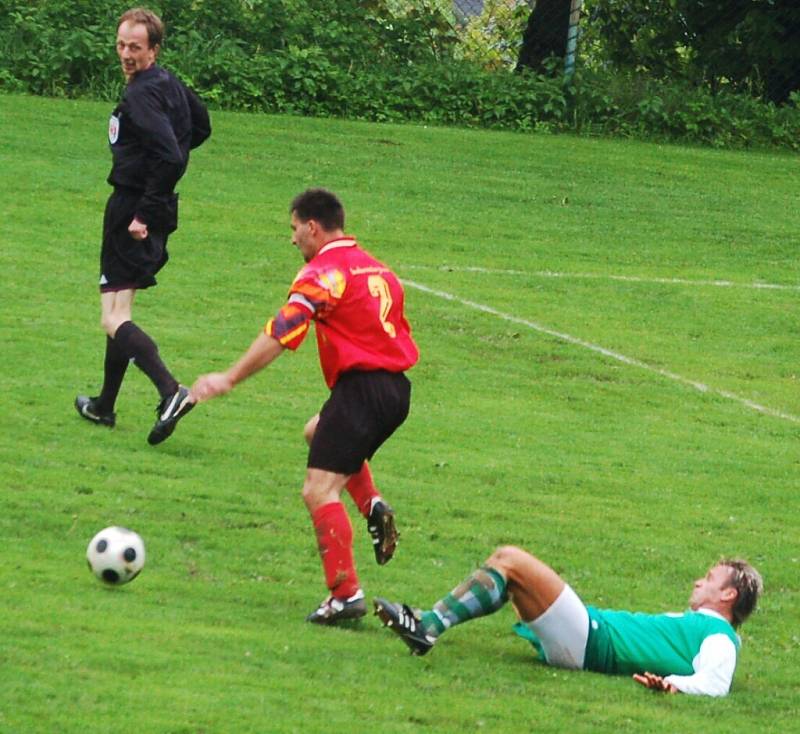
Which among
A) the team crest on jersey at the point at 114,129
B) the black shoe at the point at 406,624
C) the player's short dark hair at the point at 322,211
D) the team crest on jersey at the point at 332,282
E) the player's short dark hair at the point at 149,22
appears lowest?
the black shoe at the point at 406,624

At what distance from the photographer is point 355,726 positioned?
6703mm

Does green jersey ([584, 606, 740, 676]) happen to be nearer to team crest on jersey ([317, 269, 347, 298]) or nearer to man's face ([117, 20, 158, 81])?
team crest on jersey ([317, 269, 347, 298])

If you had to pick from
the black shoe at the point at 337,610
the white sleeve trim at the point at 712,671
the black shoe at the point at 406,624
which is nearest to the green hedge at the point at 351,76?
the black shoe at the point at 337,610

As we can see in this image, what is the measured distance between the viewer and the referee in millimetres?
10766

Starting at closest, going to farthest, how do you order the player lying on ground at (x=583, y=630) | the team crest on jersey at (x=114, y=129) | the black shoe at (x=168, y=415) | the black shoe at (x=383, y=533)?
the player lying on ground at (x=583, y=630)
the black shoe at (x=383, y=533)
the black shoe at (x=168, y=415)
the team crest on jersey at (x=114, y=129)

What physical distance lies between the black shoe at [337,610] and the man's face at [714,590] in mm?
1466

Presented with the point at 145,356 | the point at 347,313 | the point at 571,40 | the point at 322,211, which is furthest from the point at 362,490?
the point at 571,40

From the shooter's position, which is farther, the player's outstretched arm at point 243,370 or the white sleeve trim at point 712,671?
the player's outstretched arm at point 243,370

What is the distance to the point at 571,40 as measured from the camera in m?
26.5

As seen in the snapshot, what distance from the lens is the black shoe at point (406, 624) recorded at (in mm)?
7586

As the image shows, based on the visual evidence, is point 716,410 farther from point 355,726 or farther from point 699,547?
point 355,726

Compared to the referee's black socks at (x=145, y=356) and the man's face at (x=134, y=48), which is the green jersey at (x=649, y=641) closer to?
the referee's black socks at (x=145, y=356)

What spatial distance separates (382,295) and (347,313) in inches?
7.2

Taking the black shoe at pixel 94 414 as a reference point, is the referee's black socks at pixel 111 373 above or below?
above
